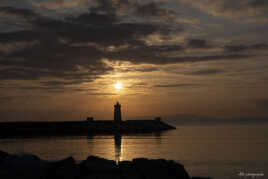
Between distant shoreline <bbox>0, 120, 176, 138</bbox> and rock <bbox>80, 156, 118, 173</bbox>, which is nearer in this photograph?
rock <bbox>80, 156, 118, 173</bbox>

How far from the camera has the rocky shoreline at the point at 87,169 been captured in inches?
591

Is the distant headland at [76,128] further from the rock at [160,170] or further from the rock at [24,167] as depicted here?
the rock at [160,170]

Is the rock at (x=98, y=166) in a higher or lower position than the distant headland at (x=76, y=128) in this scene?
higher

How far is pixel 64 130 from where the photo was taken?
3140 inches

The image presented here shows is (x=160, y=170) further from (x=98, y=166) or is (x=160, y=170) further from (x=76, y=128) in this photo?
(x=76, y=128)

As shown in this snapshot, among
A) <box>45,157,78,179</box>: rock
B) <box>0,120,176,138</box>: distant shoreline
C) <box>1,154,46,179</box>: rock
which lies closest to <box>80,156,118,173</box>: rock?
<box>45,157,78,179</box>: rock

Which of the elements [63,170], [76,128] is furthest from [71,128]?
[63,170]

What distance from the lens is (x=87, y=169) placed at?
1599 cm

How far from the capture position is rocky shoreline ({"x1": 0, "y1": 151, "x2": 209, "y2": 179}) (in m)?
15.0

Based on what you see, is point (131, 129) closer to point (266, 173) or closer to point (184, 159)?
point (184, 159)

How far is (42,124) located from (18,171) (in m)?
70.3

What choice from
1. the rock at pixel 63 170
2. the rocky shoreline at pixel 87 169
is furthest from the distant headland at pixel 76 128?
the rock at pixel 63 170

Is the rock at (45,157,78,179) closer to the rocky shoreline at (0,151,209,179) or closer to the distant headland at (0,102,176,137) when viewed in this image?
the rocky shoreline at (0,151,209,179)

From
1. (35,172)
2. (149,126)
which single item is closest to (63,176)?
(35,172)
